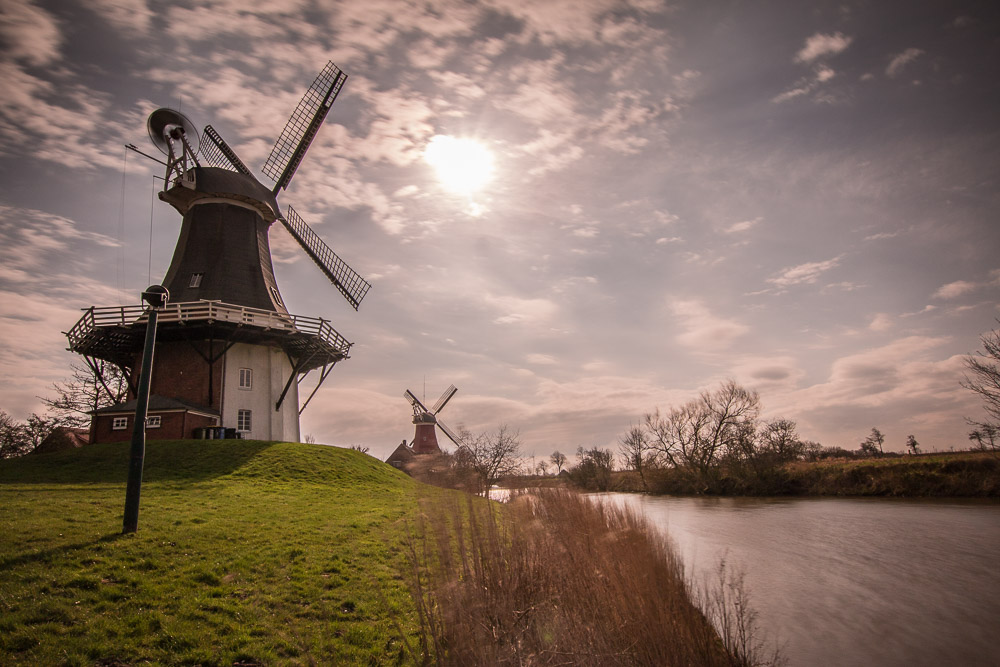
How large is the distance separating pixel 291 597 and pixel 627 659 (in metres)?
4.74

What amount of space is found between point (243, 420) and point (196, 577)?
16.9 metres

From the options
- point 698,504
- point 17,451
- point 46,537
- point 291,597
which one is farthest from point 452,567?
point 17,451

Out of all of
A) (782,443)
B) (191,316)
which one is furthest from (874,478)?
(191,316)

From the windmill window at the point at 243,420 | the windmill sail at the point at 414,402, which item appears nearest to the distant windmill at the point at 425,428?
the windmill sail at the point at 414,402

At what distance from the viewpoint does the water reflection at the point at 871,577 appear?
8.29 meters

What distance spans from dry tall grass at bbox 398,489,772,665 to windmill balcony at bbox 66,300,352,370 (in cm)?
1802

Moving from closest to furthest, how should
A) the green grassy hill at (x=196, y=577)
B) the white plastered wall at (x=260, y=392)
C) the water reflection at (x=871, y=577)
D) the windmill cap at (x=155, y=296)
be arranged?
the green grassy hill at (x=196, y=577) → the water reflection at (x=871, y=577) → the windmill cap at (x=155, y=296) → the white plastered wall at (x=260, y=392)

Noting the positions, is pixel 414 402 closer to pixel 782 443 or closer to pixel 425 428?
pixel 425 428

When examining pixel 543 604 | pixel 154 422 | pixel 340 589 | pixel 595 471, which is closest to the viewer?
pixel 543 604

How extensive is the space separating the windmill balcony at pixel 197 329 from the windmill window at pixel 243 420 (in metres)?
3.13

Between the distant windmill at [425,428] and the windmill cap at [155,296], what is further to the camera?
the distant windmill at [425,428]

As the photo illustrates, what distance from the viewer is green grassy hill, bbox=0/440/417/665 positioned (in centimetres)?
563

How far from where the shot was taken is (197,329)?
70.7 feet

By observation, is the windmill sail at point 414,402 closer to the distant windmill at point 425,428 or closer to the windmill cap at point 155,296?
the distant windmill at point 425,428
